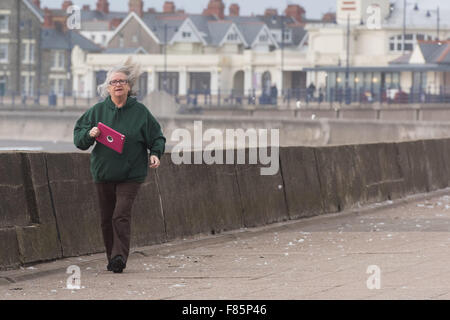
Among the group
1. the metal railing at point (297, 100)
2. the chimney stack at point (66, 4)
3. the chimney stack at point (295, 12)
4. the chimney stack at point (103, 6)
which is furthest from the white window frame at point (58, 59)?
the chimney stack at point (103, 6)

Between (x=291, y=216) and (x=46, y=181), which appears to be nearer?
(x=46, y=181)

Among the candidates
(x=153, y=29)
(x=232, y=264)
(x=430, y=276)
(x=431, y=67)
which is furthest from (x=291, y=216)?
(x=153, y=29)

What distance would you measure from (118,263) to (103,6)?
170m

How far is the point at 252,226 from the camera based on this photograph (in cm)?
1378

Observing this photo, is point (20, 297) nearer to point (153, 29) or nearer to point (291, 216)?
point (291, 216)

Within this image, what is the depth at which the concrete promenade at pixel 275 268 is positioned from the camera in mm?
9180

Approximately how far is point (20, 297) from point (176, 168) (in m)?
3.81

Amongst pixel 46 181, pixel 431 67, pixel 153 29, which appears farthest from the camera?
pixel 153 29

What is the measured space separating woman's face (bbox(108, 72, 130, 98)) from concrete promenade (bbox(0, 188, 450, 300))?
1486mm

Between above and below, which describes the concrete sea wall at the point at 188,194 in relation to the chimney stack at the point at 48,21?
below

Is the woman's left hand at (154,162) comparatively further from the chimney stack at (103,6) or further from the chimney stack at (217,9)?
the chimney stack at (103,6)

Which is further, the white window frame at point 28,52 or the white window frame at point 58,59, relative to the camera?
the white window frame at point 58,59

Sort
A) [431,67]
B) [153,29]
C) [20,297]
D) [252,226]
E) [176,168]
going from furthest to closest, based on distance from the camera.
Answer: [153,29], [431,67], [252,226], [176,168], [20,297]

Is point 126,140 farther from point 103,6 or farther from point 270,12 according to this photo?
point 103,6
